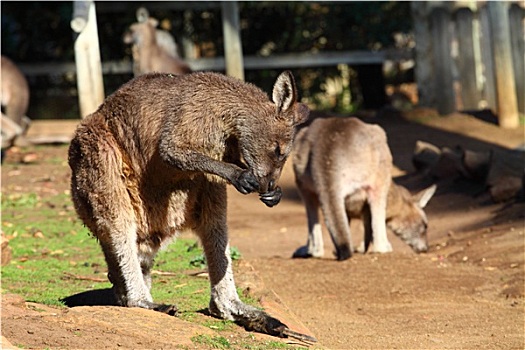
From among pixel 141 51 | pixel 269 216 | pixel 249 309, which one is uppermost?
pixel 141 51

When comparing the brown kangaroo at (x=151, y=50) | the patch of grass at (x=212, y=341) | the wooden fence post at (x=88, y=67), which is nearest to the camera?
the patch of grass at (x=212, y=341)

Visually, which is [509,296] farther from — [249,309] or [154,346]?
[154,346]

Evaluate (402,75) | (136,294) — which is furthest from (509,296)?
(402,75)

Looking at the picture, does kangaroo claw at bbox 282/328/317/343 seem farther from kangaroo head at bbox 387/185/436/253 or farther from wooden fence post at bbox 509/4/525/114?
wooden fence post at bbox 509/4/525/114

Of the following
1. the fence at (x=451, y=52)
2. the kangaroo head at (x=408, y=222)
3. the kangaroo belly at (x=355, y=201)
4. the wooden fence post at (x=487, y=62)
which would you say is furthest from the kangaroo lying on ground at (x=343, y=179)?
the wooden fence post at (x=487, y=62)

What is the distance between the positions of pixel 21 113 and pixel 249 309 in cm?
985

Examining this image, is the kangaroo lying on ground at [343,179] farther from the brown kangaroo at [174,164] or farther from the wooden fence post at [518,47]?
the wooden fence post at [518,47]

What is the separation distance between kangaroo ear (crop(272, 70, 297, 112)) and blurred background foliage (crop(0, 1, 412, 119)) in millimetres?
12270

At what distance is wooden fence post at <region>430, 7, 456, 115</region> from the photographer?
16953mm

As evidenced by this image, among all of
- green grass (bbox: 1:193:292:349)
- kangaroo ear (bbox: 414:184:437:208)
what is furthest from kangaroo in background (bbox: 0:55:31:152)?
kangaroo ear (bbox: 414:184:437:208)

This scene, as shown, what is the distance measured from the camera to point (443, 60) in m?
17.1

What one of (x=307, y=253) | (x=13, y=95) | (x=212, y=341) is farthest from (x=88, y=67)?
(x=212, y=341)

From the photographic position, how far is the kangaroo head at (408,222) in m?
10.3

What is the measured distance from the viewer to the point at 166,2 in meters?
16.8
